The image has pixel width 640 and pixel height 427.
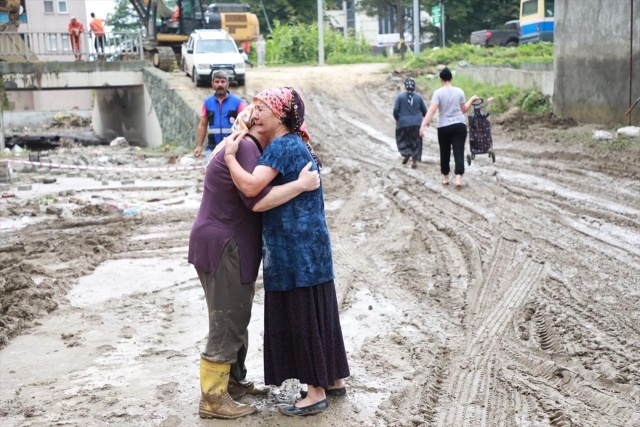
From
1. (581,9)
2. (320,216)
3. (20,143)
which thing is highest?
(581,9)

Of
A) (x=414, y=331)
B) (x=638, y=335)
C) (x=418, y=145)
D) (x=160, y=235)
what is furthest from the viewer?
(x=418, y=145)

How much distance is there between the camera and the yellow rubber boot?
17.6ft

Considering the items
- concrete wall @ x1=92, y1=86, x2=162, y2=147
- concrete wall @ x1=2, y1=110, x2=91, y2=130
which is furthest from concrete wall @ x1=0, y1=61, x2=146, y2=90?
concrete wall @ x1=2, y1=110, x2=91, y2=130

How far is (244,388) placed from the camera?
573 centimetres

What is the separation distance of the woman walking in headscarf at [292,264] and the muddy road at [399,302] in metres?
0.38

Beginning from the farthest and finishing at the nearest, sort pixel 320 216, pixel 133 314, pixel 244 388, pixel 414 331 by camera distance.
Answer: pixel 133 314
pixel 414 331
pixel 244 388
pixel 320 216

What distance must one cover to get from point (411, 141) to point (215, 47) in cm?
1458

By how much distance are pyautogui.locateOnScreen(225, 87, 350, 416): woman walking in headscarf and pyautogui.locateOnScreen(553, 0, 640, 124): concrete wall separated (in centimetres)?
1394

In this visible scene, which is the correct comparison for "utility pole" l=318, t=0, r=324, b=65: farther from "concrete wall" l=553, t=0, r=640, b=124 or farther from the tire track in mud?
the tire track in mud

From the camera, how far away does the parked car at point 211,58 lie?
1109 inches

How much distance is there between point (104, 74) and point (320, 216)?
29.3m

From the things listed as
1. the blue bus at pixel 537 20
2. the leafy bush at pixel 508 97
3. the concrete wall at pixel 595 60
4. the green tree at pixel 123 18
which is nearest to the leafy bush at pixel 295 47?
the blue bus at pixel 537 20

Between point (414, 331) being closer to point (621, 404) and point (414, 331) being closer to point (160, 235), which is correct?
point (621, 404)

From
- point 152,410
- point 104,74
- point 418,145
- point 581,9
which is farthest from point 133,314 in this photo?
point 104,74
